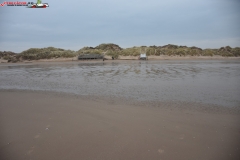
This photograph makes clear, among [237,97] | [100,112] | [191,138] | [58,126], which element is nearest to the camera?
[191,138]

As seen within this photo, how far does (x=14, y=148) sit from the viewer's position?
240cm

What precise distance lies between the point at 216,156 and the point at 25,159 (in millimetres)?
2871

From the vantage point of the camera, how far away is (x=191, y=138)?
8.45ft

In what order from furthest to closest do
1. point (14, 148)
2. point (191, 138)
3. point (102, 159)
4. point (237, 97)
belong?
point (237, 97), point (191, 138), point (14, 148), point (102, 159)

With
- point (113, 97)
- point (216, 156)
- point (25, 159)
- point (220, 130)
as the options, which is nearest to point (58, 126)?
point (25, 159)

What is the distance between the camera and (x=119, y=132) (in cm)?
285

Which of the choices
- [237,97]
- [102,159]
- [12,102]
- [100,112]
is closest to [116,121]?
[100,112]

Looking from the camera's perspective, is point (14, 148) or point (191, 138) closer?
point (14, 148)

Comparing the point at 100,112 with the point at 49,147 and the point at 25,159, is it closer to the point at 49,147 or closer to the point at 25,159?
the point at 49,147

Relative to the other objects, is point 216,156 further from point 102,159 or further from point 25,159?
point 25,159

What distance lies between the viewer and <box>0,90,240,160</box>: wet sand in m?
2.25

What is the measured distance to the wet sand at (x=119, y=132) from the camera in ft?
7.38

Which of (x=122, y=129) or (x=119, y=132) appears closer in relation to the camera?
(x=119, y=132)

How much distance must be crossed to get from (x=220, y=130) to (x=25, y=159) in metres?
3.47
